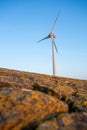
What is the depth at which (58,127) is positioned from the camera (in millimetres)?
5934

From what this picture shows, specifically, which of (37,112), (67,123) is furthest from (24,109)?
(67,123)

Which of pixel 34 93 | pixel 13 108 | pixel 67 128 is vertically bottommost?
pixel 67 128

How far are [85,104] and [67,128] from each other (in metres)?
2.83

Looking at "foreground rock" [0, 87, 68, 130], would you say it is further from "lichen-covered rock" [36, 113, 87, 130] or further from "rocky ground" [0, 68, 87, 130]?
"lichen-covered rock" [36, 113, 87, 130]

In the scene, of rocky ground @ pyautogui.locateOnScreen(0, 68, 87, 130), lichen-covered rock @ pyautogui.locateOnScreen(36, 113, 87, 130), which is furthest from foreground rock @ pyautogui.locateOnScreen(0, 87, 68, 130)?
lichen-covered rock @ pyautogui.locateOnScreen(36, 113, 87, 130)

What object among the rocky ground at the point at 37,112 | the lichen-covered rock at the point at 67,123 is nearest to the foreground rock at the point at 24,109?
the rocky ground at the point at 37,112

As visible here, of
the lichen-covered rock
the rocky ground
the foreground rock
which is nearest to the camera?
the lichen-covered rock

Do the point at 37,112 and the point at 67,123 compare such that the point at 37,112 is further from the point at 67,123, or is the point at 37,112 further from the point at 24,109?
the point at 67,123

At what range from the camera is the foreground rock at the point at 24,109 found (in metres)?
6.20

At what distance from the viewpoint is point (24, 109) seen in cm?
670

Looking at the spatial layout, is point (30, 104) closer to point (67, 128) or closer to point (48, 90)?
point (67, 128)

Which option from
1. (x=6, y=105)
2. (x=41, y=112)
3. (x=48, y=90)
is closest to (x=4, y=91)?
(x=6, y=105)

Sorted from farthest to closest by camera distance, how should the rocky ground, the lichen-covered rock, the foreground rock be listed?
1. the foreground rock
2. the rocky ground
3. the lichen-covered rock

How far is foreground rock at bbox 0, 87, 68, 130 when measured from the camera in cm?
620
